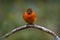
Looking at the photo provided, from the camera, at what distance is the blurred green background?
18.0 feet

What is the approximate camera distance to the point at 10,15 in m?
6.59

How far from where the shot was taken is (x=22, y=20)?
6.08 meters

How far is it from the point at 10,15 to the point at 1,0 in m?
1.18

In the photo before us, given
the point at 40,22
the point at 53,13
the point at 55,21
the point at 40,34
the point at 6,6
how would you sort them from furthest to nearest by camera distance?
the point at 6,6 → the point at 53,13 → the point at 55,21 → the point at 40,22 → the point at 40,34

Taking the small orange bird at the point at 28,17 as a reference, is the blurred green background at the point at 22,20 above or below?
below

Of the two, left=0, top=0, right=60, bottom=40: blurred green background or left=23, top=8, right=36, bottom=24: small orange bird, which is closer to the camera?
left=23, top=8, right=36, bottom=24: small orange bird

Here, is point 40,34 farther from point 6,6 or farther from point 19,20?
point 6,6

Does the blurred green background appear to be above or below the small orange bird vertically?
below

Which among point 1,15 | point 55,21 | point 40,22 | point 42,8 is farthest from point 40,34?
point 42,8

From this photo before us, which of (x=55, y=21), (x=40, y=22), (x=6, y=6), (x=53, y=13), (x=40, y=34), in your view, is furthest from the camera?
(x=6, y=6)

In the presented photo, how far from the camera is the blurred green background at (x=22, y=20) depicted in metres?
5.48

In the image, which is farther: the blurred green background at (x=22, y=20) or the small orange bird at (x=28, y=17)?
the blurred green background at (x=22, y=20)

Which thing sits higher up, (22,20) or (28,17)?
(28,17)

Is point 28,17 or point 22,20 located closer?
point 28,17
